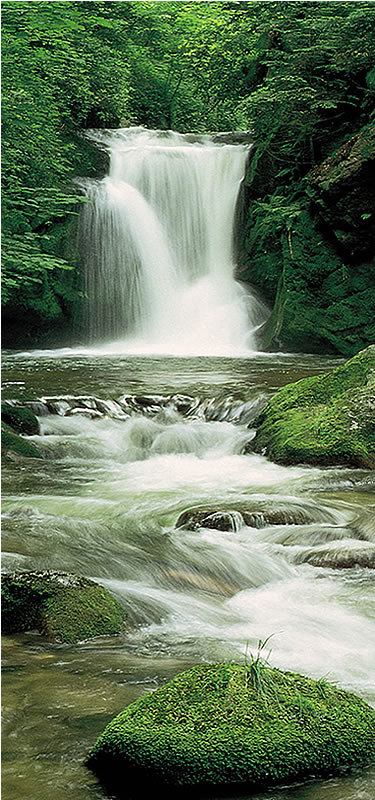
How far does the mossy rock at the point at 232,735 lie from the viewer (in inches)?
97.5

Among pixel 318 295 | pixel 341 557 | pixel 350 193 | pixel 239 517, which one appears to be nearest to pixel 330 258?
pixel 318 295

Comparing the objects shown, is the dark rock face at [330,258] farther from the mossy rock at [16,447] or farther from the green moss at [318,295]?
the mossy rock at [16,447]

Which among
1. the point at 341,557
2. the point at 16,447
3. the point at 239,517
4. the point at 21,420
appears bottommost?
the point at 341,557

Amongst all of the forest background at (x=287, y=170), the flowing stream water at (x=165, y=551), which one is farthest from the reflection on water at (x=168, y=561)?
the forest background at (x=287, y=170)

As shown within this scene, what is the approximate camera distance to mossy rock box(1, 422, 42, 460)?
7906mm

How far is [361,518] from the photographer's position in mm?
5773

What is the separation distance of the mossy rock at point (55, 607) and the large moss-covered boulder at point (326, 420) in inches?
147

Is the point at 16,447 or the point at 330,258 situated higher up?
the point at 330,258

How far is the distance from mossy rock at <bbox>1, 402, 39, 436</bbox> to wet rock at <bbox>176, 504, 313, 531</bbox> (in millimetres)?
3141

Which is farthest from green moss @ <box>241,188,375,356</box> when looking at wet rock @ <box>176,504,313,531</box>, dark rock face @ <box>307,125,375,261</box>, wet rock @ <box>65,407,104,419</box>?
wet rock @ <box>176,504,313,531</box>

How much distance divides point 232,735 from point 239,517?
313 cm

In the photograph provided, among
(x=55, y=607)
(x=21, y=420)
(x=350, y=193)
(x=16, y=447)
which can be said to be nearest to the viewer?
(x=55, y=607)

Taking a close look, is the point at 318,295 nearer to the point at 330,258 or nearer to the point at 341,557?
the point at 330,258

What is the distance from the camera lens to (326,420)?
7566mm
